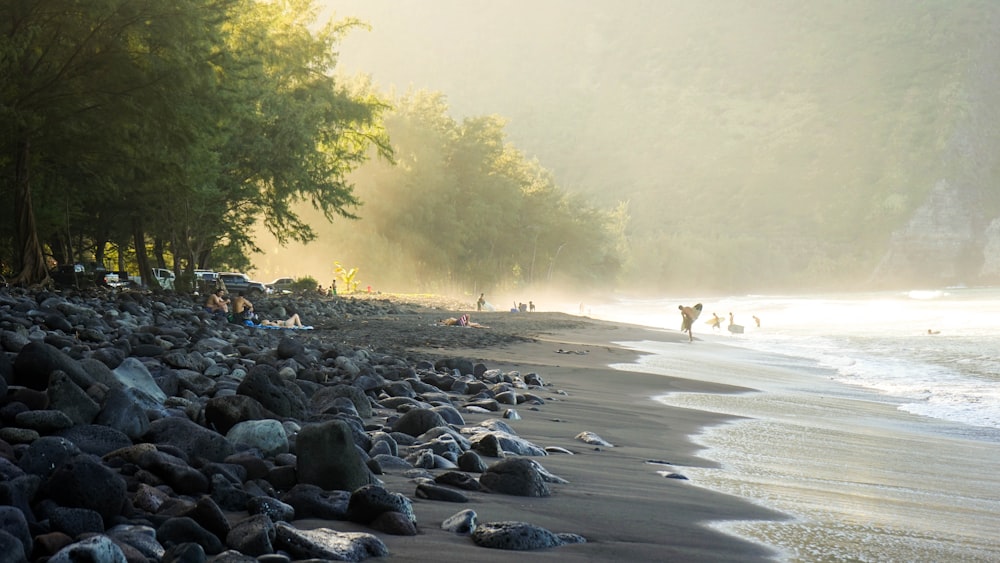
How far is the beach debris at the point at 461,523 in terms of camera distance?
3732 millimetres

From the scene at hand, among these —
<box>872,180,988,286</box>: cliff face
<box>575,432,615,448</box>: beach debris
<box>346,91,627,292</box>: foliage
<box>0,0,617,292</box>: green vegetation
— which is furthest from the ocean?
<box>872,180,988,286</box>: cliff face

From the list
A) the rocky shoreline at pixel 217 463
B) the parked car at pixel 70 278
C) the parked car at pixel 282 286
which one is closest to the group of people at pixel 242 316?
the parked car at pixel 70 278

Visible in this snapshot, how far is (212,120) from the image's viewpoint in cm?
2000

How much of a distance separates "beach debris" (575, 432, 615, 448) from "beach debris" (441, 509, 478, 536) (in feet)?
11.3

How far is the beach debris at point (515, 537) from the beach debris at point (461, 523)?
0.12ft

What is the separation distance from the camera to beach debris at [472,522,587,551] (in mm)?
3578

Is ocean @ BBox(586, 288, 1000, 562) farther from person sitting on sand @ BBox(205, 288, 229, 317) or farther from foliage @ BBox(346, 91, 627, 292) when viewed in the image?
foliage @ BBox(346, 91, 627, 292)

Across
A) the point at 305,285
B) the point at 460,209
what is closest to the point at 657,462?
the point at 305,285

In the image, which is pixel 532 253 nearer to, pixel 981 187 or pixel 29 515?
pixel 29 515

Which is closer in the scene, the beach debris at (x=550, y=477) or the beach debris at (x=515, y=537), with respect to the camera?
the beach debris at (x=515, y=537)

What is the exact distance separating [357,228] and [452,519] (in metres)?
64.0

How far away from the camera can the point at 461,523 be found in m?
3.76

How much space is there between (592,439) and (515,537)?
146 inches

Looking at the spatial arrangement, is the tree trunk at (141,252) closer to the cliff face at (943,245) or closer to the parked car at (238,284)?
the parked car at (238,284)
